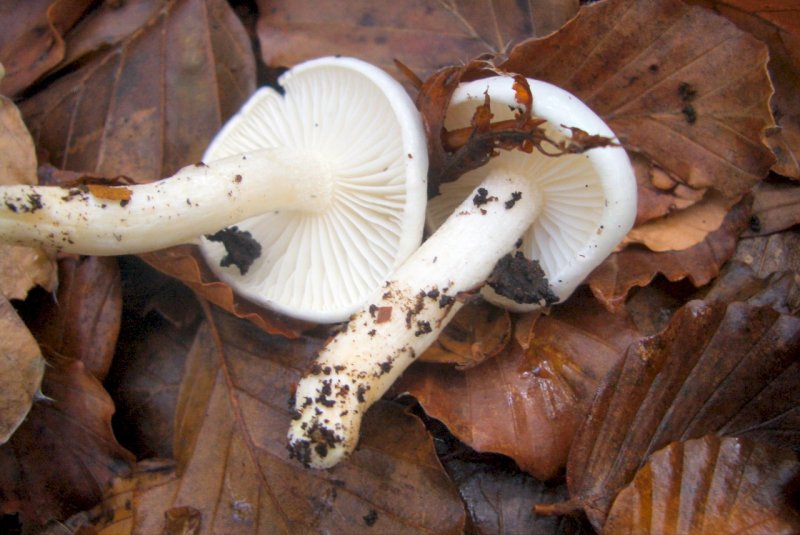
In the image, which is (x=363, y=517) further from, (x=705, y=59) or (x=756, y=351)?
(x=705, y=59)

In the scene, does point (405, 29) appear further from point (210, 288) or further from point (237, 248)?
point (210, 288)

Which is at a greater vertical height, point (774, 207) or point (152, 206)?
point (152, 206)

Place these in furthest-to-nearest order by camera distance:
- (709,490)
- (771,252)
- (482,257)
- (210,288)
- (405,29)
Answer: (405,29), (771,252), (210,288), (482,257), (709,490)

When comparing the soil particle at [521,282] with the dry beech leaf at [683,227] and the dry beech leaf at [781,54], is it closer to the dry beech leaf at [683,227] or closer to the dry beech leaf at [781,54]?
the dry beech leaf at [683,227]

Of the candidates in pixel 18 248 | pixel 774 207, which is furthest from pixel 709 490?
pixel 18 248

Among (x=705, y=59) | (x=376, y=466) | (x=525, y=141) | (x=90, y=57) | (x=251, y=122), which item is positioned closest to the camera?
(x=525, y=141)

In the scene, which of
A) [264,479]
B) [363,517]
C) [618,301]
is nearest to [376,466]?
[363,517]
